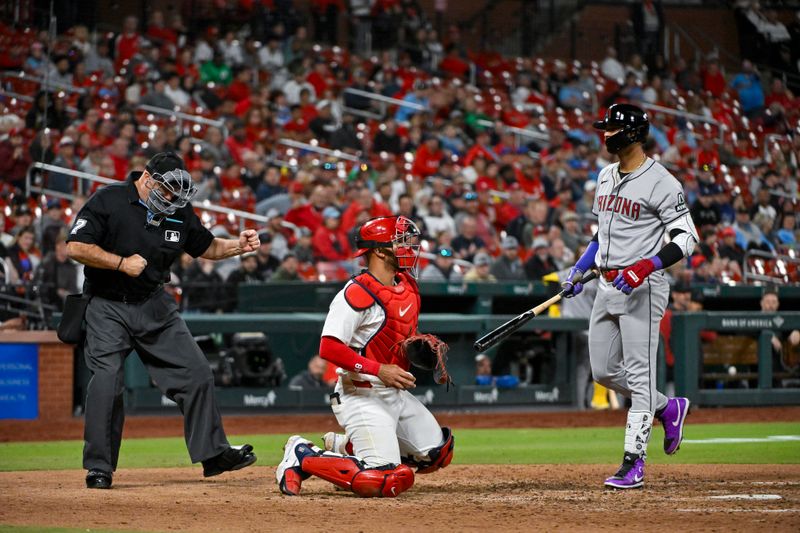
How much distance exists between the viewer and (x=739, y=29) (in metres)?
25.6

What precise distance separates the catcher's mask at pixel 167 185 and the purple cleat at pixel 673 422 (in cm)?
310

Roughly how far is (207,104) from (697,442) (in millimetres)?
10407

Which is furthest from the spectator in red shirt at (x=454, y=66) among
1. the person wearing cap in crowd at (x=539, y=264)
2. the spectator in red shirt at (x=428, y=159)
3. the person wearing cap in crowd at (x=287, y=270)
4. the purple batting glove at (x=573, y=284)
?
the purple batting glove at (x=573, y=284)

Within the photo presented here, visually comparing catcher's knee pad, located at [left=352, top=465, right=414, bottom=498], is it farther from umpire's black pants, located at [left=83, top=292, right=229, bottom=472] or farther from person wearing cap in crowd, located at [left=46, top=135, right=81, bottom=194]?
person wearing cap in crowd, located at [left=46, top=135, right=81, bottom=194]

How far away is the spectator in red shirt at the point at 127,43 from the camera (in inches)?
715

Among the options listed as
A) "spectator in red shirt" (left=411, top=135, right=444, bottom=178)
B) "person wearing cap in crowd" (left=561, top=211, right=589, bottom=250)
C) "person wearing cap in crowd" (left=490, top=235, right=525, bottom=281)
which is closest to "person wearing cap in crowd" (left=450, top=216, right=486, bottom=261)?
"person wearing cap in crowd" (left=490, top=235, right=525, bottom=281)

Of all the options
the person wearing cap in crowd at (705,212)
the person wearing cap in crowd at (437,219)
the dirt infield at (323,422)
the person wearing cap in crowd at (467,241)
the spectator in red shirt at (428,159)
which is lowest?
the dirt infield at (323,422)

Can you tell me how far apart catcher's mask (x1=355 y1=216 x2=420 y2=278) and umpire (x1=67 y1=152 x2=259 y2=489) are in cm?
96

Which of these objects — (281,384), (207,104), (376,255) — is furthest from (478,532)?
(207,104)

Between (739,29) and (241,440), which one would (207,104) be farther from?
(739,29)

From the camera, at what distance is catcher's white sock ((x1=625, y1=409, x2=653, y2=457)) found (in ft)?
21.9

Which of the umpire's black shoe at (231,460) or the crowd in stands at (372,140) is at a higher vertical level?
the crowd in stands at (372,140)

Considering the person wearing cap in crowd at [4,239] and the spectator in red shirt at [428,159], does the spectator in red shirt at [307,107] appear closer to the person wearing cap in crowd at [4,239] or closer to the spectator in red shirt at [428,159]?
the spectator in red shirt at [428,159]

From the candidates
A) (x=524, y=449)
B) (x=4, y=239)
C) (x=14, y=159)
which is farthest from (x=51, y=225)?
(x=524, y=449)
